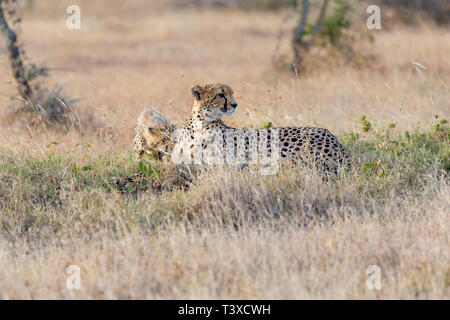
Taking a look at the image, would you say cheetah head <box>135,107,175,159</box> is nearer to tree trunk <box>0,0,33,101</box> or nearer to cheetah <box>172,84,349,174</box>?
cheetah <box>172,84,349,174</box>

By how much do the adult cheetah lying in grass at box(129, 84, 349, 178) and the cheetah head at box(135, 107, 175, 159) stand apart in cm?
17

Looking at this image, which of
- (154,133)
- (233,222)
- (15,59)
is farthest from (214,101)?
(15,59)

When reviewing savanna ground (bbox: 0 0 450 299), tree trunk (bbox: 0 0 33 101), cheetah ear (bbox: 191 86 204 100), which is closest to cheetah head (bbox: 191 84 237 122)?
cheetah ear (bbox: 191 86 204 100)

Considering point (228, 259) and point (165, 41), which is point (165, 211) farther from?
point (165, 41)

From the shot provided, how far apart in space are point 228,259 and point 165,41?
468 inches

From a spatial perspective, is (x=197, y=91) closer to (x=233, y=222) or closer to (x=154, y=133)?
(x=154, y=133)

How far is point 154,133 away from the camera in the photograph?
500 centimetres

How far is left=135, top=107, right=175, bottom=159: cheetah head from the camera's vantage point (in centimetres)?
498

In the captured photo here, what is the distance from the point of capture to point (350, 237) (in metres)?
3.48

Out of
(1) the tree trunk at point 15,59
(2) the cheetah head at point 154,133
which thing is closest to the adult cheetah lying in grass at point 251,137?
(2) the cheetah head at point 154,133

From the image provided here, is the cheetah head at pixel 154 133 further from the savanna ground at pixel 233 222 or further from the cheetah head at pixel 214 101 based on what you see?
the cheetah head at pixel 214 101

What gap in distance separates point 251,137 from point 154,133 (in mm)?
913

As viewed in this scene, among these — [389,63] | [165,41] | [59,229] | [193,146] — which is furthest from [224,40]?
[59,229]

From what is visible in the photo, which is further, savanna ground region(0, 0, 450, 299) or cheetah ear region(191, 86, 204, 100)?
cheetah ear region(191, 86, 204, 100)
